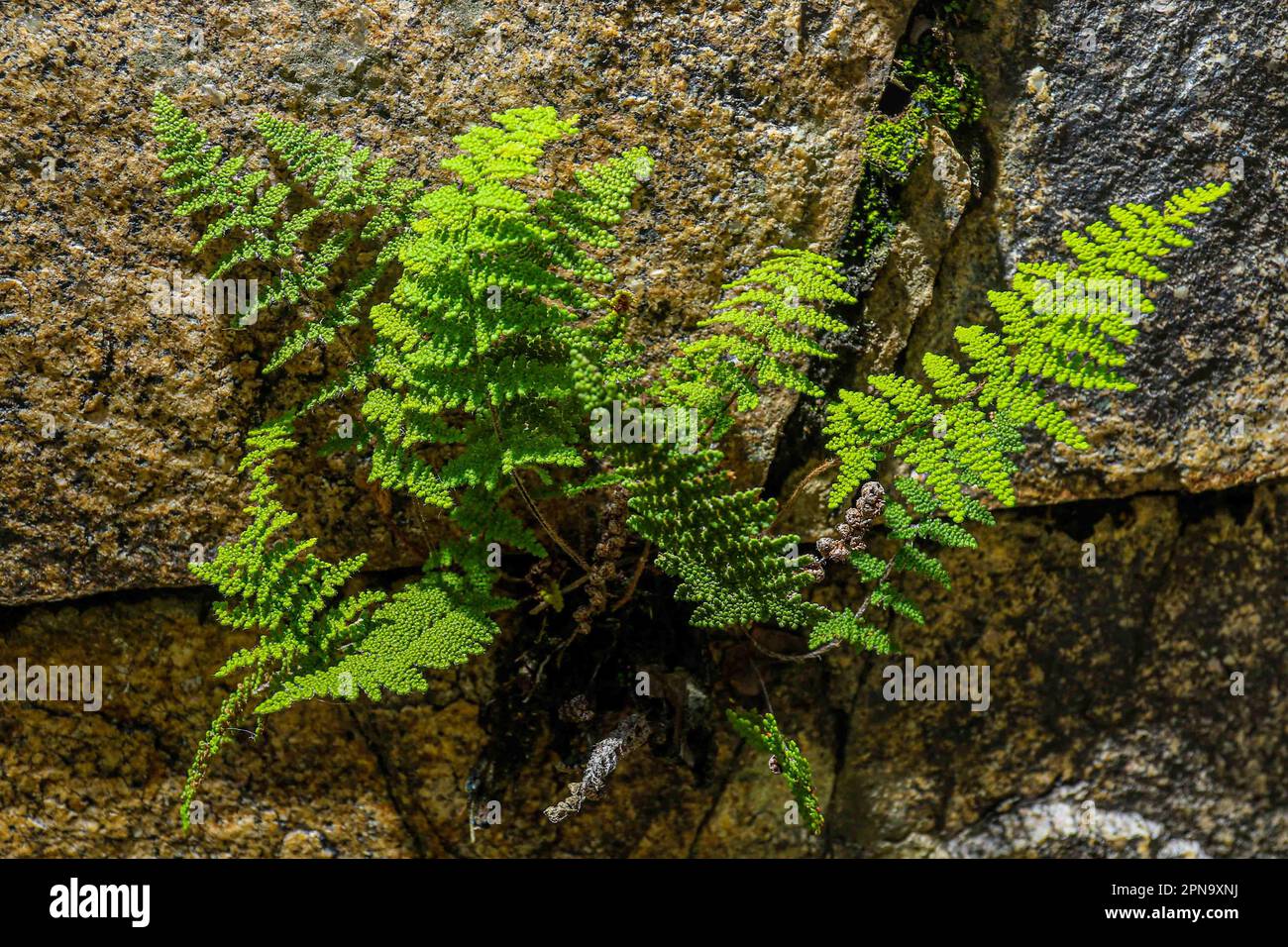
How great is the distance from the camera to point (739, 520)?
9.17ft

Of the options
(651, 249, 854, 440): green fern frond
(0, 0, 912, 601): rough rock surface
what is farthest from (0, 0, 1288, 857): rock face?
(651, 249, 854, 440): green fern frond

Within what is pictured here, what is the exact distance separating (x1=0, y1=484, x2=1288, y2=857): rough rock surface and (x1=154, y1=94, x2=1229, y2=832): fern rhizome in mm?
481

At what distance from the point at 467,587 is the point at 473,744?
0.70m

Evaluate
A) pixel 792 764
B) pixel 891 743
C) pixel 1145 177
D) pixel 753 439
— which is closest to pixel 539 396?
pixel 753 439

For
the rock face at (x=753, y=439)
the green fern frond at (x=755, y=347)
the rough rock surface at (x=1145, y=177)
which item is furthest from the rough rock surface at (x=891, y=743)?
the green fern frond at (x=755, y=347)

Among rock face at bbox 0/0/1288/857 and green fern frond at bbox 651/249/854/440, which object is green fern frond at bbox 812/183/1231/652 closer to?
green fern frond at bbox 651/249/854/440

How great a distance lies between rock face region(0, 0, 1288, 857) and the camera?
10.6 feet

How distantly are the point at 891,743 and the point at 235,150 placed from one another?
8.88 feet

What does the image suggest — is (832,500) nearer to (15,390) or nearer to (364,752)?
(364,752)

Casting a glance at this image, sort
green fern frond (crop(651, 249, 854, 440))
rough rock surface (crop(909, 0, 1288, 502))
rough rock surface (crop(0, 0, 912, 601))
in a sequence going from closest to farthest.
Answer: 1. green fern frond (crop(651, 249, 854, 440))
2. rough rock surface (crop(0, 0, 912, 601))
3. rough rock surface (crop(909, 0, 1288, 502))

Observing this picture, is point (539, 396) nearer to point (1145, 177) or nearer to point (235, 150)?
point (235, 150)

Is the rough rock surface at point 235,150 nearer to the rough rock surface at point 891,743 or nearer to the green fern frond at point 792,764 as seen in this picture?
the rough rock surface at point 891,743

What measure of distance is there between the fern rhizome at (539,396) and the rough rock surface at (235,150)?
0.55ft

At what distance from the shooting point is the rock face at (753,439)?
322 centimetres
